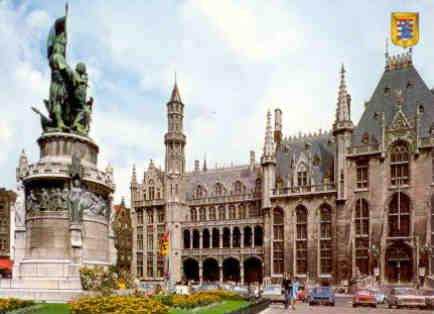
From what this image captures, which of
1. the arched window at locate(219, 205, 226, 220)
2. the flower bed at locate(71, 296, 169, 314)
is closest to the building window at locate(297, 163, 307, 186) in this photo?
the arched window at locate(219, 205, 226, 220)

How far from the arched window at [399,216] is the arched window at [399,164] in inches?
63.2

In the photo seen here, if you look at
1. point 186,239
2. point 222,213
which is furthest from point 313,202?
point 186,239

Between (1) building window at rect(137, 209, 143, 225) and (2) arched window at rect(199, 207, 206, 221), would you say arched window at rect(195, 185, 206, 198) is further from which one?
(1) building window at rect(137, 209, 143, 225)

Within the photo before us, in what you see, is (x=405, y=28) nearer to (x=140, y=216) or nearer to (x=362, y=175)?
(x=362, y=175)

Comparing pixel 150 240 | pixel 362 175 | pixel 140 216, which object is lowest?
pixel 150 240

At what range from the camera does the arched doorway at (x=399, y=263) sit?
57.6 m

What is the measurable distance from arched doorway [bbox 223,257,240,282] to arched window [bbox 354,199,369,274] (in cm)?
1921

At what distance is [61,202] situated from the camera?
29.3m

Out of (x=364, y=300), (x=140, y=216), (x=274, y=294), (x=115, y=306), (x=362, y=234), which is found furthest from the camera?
(x=140, y=216)

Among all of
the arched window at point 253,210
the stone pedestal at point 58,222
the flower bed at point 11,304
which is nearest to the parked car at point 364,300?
the stone pedestal at point 58,222

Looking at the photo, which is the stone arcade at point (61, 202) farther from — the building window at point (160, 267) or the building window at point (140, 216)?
the building window at point (140, 216)

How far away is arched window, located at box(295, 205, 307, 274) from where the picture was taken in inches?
2601

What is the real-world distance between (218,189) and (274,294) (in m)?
40.4

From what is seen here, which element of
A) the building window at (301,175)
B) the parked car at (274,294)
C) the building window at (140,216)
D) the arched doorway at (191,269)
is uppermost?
the building window at (301,175)
